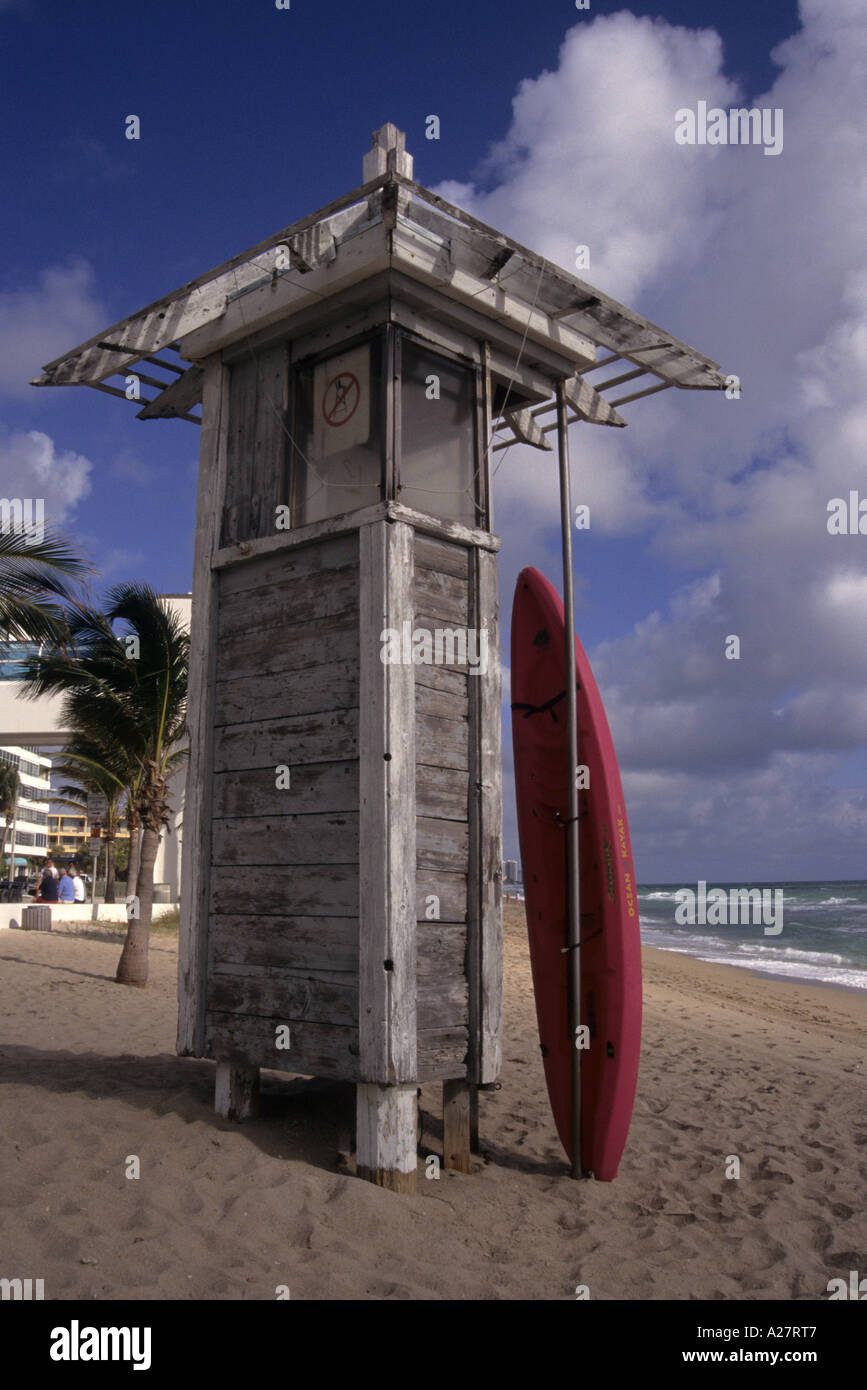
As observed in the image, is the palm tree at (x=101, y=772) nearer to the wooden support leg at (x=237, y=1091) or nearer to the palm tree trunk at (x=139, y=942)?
the palm tree trunk at (x=139, y=942)

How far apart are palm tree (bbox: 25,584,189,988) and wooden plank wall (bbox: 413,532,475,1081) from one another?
310 inches

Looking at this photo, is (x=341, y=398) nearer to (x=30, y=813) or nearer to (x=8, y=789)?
(x=8, y=789)

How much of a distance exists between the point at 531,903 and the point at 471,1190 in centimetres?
153

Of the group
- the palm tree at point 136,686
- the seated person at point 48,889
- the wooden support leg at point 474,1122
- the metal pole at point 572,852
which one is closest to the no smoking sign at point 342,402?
the metal pole at point 572,852

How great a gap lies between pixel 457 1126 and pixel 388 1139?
1.95 feet

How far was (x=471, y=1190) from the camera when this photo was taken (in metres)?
4.57

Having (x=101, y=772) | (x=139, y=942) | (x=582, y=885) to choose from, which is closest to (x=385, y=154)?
(x=582, y=885)

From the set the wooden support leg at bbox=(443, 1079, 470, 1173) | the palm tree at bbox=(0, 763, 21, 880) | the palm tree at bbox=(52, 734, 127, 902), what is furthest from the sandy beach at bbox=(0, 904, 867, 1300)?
the palm tree at bbox=(0, 763, 21, 880)

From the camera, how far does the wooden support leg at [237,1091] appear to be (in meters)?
5.09

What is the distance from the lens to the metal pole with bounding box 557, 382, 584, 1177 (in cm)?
484

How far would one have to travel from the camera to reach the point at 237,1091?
201 inches

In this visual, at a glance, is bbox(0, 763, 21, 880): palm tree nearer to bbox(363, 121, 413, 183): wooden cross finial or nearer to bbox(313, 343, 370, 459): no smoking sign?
bbox(313, 343, 370, 459): no smoking sign

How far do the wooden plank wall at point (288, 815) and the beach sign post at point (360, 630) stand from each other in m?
0.01
